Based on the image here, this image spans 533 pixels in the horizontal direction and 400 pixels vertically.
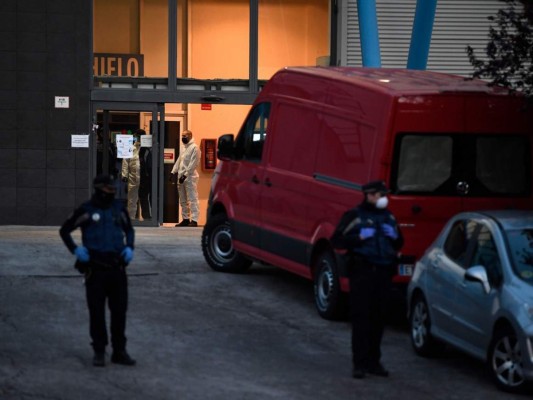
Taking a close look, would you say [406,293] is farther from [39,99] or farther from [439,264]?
[39,99]

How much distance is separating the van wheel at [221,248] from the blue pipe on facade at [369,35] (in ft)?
16.5

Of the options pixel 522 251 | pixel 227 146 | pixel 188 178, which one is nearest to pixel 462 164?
pixel 522 251

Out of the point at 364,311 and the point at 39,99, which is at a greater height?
the point at 39,99

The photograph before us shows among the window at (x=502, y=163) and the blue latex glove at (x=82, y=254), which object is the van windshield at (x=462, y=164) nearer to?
the window at (x=502, y=163)

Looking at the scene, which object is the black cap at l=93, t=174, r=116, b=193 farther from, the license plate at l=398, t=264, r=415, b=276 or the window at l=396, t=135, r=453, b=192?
the license plate at l=398, t=264, r=415, b=276

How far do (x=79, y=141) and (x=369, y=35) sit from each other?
6115 millimetres

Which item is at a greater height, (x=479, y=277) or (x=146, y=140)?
(x=146, y=140)

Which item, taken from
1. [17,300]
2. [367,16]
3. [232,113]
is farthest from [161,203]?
[17,300]

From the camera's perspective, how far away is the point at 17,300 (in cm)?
1448

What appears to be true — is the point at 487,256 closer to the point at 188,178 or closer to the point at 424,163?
the point at 424,163

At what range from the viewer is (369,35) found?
21094mm

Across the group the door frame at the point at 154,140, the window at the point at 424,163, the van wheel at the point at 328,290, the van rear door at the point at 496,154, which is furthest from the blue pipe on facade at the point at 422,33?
the window at the point at 424,163

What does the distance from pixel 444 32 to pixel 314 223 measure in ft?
38.9

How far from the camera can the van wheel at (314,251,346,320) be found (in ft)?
45.2
